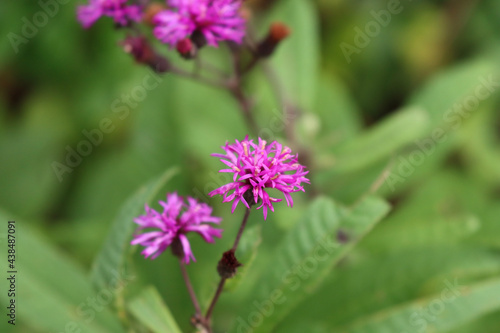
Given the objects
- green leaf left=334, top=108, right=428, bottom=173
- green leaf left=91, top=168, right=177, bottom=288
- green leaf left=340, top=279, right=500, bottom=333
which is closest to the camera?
green leaf left=91, top=168, right=177, bottom=288

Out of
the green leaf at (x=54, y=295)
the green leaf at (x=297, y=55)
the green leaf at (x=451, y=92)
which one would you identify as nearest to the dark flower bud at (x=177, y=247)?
the green leaf at (x=54, y=295)

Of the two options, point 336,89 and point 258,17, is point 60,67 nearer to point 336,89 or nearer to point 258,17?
point 258,17

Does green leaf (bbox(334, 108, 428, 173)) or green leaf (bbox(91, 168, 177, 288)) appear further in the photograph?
green leaf (bbox(334, 108, 428, 173))

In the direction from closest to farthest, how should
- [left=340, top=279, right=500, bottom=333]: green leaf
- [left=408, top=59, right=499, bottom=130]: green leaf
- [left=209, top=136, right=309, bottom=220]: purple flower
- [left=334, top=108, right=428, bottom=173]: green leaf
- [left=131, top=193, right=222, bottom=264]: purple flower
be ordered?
[left=209, top=136, right=309, bottom=220]: purple flower → [left=131, top=193, right=222, bottom=264]: purple flower → [left=340, top=279, right=500, bottom=333]: green leaf → [left=334, top=108, right=428, bottom=173]: green leaf → [left=408, top=59, right=499, bottom=130]: green leaf

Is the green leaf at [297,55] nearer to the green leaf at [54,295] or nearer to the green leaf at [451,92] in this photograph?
the green leaf at [451,92]

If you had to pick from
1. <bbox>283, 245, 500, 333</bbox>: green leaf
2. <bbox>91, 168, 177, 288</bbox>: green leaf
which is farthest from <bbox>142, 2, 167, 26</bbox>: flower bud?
<bbox>283, 245, 500, 333</bbox>: green leaf

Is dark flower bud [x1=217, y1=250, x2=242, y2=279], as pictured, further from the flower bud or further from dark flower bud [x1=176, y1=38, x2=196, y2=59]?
the flower bud
